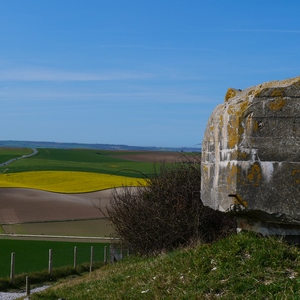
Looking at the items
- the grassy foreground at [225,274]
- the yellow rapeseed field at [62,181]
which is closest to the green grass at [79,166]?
Answer: the yellow rapeseed field at [62,181]

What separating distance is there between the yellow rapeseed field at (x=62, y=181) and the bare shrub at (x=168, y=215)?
29540 millimetres

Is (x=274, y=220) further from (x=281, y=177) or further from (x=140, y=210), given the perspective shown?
(x=140, y=210)

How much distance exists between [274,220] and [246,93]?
5.42 ft

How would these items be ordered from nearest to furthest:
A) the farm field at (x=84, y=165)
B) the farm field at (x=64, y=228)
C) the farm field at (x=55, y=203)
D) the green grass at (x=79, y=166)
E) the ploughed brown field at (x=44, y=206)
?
the farm field at (x=64, y=228)
the farm field at (x=55, y=203)
the ploughed brown field at (x=44, y=206)
the farm field at (x=84, y=165)
the green grass at (x=79, y=166)

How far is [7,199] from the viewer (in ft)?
141

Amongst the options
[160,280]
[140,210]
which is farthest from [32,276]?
[160,280]

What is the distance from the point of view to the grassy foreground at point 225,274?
21.0 feet

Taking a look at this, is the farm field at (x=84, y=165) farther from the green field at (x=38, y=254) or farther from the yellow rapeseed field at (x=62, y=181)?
the green field at (x=38, y=254)

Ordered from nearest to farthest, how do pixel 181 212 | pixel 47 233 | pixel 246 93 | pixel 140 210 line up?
pixel 246 93
pixel 181 212
pixel 140 210
pixel 47 233

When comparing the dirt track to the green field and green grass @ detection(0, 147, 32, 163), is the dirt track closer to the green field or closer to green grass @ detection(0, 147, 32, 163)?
the green field

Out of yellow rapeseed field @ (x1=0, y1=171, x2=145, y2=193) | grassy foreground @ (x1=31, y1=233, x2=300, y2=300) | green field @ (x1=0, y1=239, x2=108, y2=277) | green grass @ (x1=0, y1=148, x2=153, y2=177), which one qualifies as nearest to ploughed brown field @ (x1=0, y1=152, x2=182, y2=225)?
yellow rapeseed field @ (x1=0, y1=171, x2=145, y2=193)

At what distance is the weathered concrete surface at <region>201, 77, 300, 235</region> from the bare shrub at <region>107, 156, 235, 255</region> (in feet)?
28.0

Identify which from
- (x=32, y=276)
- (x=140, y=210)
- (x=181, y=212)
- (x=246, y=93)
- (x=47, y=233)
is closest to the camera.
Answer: (x=246, y=93)

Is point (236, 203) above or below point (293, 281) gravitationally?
above
